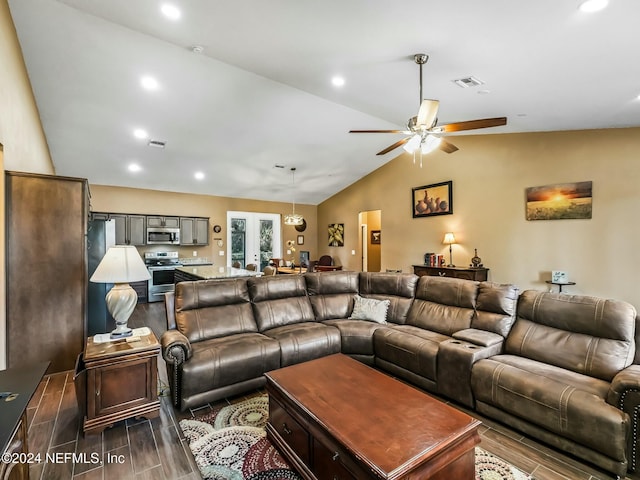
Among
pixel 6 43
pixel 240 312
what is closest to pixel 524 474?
pixel 240 312

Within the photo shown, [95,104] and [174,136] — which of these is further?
[174,136]

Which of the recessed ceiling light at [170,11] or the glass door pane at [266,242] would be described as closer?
the recessed ceiling light at [170,11]

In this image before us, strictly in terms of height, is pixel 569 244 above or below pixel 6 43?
below

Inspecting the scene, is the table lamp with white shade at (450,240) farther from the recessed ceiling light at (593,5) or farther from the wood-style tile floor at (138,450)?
the recessed ceiling light at (593,5)

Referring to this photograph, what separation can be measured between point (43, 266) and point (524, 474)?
4407mm

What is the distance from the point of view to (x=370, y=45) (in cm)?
285

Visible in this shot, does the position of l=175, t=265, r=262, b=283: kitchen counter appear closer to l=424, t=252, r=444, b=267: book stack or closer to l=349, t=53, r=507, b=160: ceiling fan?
l=349, t=53, r=507, b=160: ceiling fan

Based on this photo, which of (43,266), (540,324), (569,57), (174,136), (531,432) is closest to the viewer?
(531,432)

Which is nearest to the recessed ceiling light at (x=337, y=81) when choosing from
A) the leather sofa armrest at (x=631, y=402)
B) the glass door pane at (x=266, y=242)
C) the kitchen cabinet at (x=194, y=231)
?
the leather sofa armrest at (x=631, y=402)

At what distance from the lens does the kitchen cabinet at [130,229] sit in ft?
23.0

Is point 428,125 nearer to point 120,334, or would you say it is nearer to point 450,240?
point 120,334

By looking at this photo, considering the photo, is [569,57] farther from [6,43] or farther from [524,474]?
[6,43]

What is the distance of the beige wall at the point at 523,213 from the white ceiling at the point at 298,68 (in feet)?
1.48

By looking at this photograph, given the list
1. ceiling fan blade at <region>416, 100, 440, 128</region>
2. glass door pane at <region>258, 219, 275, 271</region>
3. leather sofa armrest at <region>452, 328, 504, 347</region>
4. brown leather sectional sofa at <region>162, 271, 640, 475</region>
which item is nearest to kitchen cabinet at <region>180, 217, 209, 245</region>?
glass door pane at <region>258, 219, 275, 271</region>
